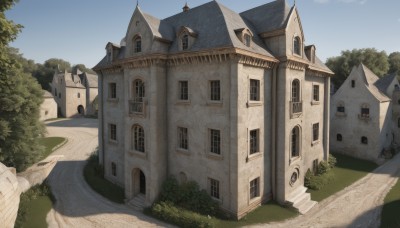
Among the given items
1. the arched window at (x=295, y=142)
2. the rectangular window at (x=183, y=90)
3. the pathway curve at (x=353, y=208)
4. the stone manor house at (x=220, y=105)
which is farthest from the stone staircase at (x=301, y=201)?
the rectangular window at (x=183, y=90)

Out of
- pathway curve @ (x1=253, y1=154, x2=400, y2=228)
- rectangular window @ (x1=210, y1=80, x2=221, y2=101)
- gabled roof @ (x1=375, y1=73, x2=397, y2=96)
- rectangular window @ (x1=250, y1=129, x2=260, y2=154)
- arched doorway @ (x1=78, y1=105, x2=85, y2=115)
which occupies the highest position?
gabled roof @ (x1=375, y1=73, x2=397, y2=96)

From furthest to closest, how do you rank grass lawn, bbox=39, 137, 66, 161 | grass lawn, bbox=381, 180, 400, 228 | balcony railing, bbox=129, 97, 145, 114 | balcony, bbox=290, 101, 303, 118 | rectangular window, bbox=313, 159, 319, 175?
grass lawn, bbox=39, 137, 66, 161, rectangular window, bbox=313, 159, 319, 175, balcony, bbox=290, 101, 303, 118, balcony railing, bbox=129, 97, 145, 114, grass lawn, bbox=381, 180, 400, 228

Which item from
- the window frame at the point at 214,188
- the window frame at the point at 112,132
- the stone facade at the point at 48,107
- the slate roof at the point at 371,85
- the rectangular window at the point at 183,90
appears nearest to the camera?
the window frame at the point at 214,188

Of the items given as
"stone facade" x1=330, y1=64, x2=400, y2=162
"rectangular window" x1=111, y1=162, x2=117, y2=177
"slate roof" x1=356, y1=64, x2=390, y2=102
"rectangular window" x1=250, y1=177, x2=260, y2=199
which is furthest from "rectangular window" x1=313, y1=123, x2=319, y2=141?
"rectangular window" x1=111, y1=162, x2=117, y2=177

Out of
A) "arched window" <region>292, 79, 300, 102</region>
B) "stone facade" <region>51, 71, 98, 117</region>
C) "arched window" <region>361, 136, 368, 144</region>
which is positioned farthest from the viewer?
"stone facade" <region>51, 71, 98, 117</region>

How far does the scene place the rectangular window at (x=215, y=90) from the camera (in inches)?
762


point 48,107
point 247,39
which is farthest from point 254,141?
point 48,107

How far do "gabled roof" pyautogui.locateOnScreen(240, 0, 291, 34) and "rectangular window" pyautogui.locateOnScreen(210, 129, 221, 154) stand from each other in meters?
10.5

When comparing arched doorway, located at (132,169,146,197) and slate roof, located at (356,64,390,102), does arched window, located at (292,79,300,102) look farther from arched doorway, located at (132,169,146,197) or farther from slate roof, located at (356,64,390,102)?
slate roof, located at (356,64,390,102)

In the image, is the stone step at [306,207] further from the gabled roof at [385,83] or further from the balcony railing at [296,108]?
the gabled roof at [385,83]

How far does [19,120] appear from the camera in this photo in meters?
26.4

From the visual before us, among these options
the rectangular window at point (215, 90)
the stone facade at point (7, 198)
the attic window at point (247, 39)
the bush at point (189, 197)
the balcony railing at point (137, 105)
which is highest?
the attic window at point (247, 39)

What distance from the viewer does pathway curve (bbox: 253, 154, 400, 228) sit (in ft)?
63.0

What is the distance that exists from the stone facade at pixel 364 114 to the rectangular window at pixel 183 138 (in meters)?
28.2
